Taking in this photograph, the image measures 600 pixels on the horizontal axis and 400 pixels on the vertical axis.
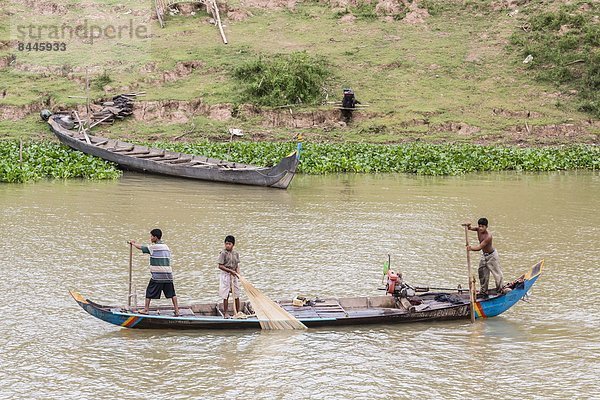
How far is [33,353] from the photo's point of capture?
929 cm

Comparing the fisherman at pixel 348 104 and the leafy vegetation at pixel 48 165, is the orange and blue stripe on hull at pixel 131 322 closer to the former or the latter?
the leafy vegetation at pixel 48 165

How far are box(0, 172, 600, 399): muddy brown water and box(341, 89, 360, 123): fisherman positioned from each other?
421 inches

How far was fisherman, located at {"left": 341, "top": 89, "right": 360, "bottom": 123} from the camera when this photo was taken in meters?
32.9

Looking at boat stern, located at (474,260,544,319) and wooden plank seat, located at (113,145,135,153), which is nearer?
boat stern, located at (474,260,544,319)

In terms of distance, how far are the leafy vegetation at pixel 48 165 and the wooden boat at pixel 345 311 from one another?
14338mm

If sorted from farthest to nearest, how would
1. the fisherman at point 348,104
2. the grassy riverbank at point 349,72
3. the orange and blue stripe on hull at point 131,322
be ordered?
1. the fisherman at point 348,104
2. the grassy riverbank at point 349,72
3. the orange and blue stripe on hull at point 131,322

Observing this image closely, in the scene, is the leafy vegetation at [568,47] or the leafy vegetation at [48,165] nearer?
the leafy vegetation at [48,165]

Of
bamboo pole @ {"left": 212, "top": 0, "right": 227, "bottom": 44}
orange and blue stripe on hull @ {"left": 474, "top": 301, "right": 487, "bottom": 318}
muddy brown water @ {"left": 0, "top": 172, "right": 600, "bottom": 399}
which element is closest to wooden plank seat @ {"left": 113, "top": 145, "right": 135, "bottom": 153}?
muddy brown water @ {"left": 0, "top": 172, "right": 600, "bottom": 399}

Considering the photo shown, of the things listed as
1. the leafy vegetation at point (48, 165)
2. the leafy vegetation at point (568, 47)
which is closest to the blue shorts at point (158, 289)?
the leafy vegetation at point (48, 165)

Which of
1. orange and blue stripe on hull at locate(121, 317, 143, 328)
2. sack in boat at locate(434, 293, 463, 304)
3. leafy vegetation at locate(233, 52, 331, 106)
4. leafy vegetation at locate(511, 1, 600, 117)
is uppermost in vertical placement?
leafy vegetation at locate(511, 1, 600, 117)

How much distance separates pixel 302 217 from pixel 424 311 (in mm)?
8112

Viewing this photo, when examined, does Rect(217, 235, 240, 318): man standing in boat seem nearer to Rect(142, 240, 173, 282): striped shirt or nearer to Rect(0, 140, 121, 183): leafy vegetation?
Rect(142, 240, 173, 282): striped shirt

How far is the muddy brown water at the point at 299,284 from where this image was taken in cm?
863

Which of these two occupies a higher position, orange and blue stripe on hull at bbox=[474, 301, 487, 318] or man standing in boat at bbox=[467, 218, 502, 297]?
man standing in boat at bbox=[467, 218, 502, 297]
